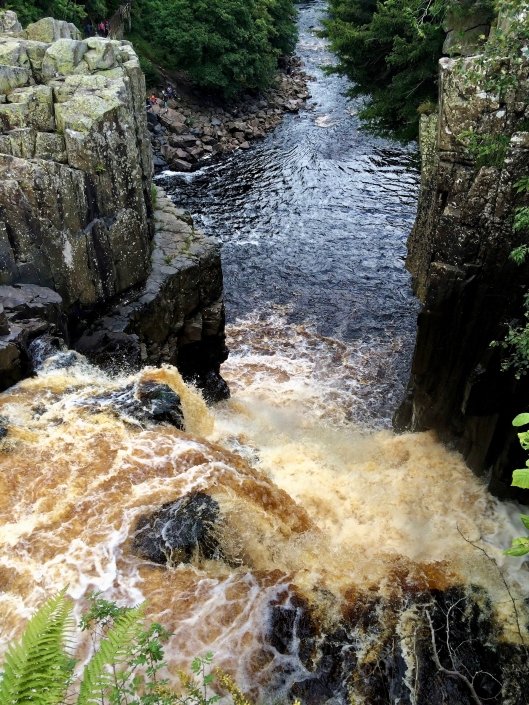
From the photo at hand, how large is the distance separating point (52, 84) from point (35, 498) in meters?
7.13

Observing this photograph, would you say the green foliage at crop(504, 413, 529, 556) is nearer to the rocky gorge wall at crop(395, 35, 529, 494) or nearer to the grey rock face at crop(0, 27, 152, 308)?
the rocky gorge wall at crop(395, 35, 529, 494)

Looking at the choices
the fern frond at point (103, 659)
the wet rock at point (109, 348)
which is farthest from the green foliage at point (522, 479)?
the wet rock at point (109, 348)

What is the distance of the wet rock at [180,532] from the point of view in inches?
260

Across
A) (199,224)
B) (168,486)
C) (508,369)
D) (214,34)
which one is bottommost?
(199,224)

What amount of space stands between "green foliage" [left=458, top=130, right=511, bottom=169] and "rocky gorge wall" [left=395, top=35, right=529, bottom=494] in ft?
0.08

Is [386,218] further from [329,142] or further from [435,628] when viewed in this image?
[435,628]

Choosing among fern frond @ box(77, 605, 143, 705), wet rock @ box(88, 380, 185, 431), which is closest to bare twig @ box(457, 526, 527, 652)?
wet rock @ box(88, 380, 185, 431)

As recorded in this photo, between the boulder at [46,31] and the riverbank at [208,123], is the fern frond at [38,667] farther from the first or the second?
the riverbank at [208,123]

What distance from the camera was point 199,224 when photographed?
63.2 ft

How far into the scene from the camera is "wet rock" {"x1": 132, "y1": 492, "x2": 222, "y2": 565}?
21.7 feet

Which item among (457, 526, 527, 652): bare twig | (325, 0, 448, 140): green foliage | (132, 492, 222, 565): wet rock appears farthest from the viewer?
(325, 0, 448, 140): green foliage

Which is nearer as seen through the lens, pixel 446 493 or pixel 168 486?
pixel 168 486

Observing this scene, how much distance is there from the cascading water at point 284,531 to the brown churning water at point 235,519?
0.07 feet

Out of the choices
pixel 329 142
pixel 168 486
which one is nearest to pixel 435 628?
pixel 168 486
